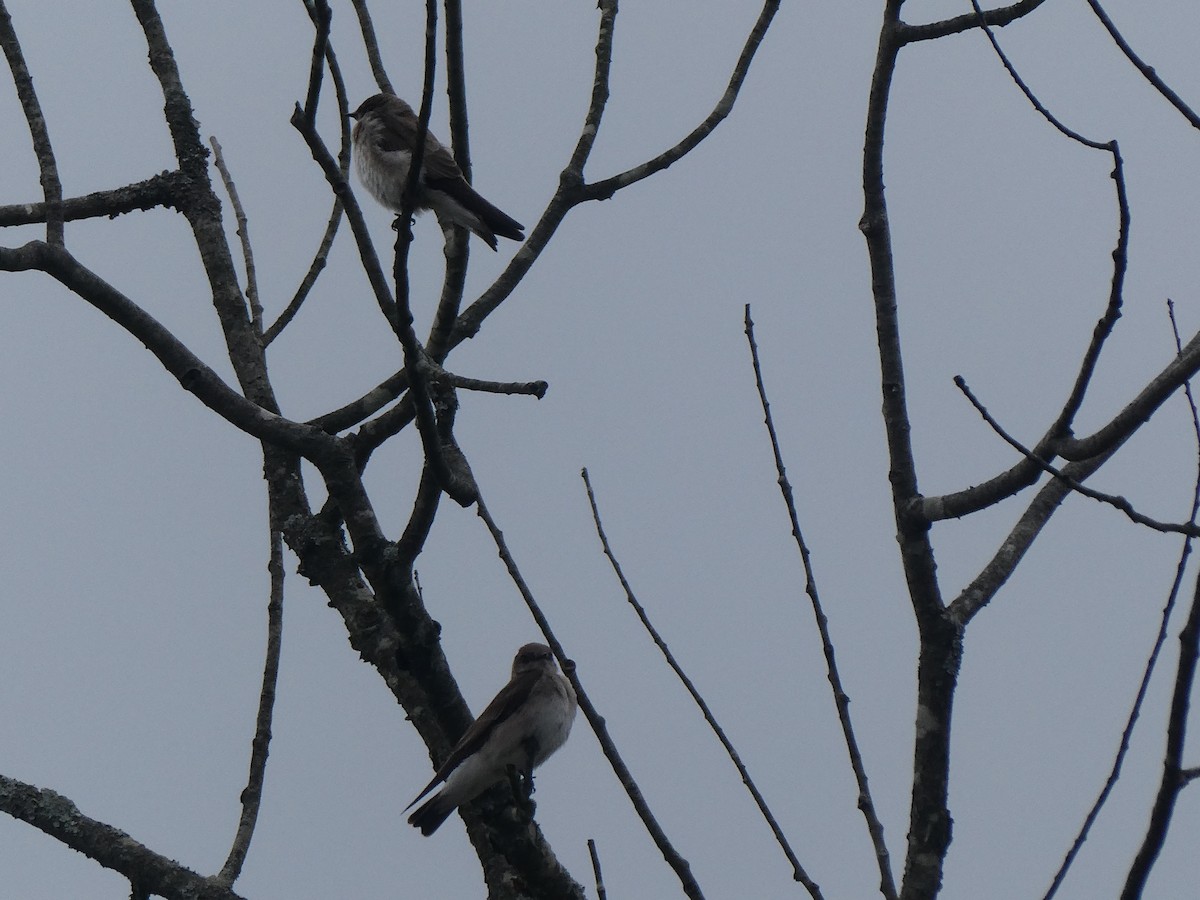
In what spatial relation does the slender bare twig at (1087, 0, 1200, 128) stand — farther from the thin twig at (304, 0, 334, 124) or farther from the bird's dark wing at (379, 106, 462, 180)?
the bird's dark wing at (379, 106, 462, 180)

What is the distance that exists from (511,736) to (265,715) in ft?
4.07

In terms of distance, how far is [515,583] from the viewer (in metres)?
2.82

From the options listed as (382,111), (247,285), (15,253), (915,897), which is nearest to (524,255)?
(247,285)

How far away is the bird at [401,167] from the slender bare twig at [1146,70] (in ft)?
10.3

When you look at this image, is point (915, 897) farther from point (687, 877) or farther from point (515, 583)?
point (515, 583)

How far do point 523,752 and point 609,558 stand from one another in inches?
80.1

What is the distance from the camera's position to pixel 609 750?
8.68ft

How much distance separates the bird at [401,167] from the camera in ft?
18.3

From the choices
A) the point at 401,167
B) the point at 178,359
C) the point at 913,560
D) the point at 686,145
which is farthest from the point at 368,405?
the point at 401,167

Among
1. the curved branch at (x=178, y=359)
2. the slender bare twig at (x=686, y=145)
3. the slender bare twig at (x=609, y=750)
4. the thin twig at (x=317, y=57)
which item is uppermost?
the slender bare twig at (x=686, y=145)

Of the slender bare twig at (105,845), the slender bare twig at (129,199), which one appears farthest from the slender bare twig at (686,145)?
the slender bare twig at (105,845)

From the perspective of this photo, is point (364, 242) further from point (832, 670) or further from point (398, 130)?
point (398, 130)

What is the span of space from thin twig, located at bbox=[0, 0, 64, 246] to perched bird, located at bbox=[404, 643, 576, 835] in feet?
5.64

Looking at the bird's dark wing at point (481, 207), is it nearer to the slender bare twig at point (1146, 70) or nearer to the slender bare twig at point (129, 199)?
the slender bare twig at point (129, 199)
